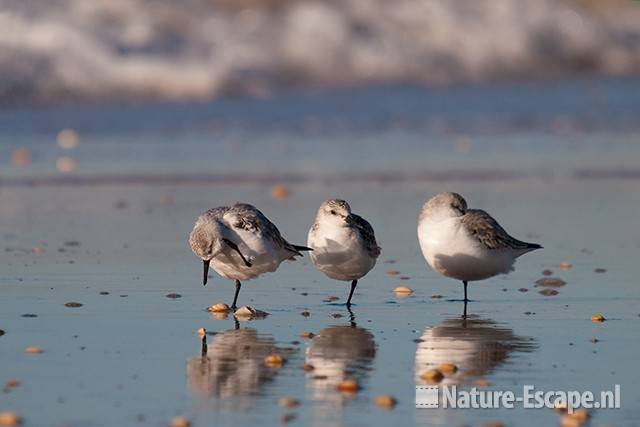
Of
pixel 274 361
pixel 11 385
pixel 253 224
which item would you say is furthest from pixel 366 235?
pixel 11 385

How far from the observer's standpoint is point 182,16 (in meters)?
24.5

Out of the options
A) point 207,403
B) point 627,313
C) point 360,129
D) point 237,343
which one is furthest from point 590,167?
point 207,403

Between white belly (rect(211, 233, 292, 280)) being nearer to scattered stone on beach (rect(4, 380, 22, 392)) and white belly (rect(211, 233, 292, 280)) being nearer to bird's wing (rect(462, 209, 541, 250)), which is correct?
bird's wing (rect(462, 209, 541, 250))

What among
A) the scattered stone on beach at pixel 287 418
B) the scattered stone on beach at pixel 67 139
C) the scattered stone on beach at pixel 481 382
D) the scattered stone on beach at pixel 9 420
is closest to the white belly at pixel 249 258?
the scattered stone on beach at pixel 481 382

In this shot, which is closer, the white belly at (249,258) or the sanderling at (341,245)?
the white belly at (249,258)

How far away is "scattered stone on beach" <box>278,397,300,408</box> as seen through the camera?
546 cm

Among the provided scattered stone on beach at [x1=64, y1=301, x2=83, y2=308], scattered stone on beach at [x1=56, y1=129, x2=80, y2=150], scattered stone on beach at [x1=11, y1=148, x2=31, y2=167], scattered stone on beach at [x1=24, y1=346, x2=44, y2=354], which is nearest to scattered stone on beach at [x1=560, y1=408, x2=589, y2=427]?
scattered stone on beach at [x1=24, y1=346, x2=44, y2=354]

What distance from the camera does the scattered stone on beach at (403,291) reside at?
8.08m

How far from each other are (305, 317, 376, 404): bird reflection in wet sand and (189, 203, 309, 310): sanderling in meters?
0.81

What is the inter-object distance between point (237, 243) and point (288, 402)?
251 cm

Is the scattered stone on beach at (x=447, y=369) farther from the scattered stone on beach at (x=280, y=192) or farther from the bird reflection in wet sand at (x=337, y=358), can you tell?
the scattered stone on beach at (x=280, y=192)

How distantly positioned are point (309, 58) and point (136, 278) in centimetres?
1576

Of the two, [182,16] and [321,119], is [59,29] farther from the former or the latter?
[321,119]

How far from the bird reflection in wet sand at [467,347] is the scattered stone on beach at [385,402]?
36cm
